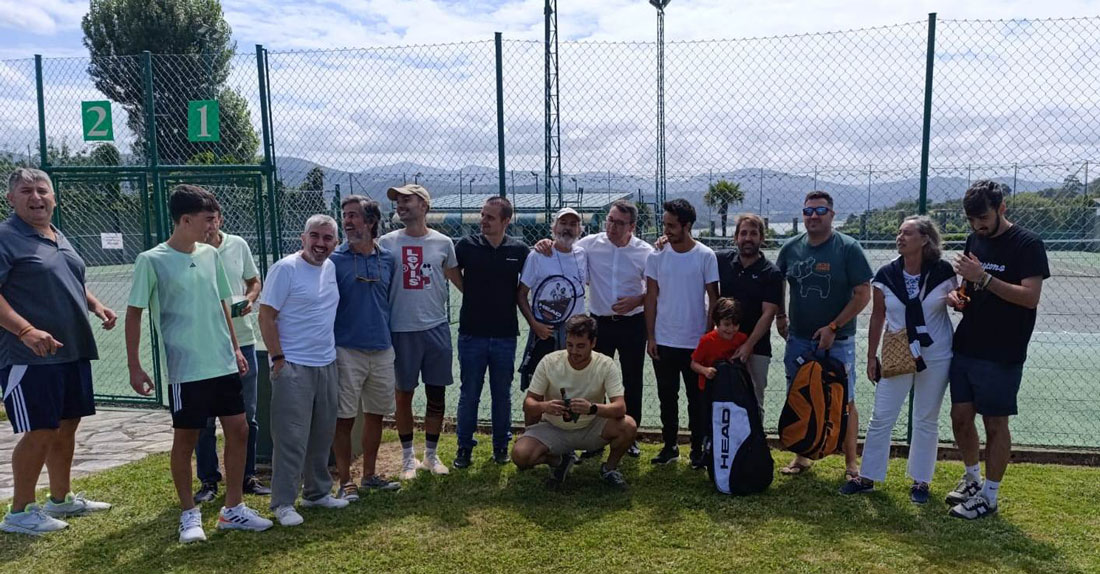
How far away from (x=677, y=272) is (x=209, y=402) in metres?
2.88

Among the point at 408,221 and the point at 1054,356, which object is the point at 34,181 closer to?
the point at 408,221

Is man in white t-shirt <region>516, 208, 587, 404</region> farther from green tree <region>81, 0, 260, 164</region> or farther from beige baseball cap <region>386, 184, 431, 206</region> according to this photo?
green tree <region>81, 0, 260, 164</region>

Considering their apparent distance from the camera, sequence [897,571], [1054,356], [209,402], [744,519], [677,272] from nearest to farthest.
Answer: [897,571]
[209,402]
[744,519]
[677,272]
[1054,356]

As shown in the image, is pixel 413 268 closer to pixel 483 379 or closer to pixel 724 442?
pixel 483 379

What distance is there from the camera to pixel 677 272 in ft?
17.1

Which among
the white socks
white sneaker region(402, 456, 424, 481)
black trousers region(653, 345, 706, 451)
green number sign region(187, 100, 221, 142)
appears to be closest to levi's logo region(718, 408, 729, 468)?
black trousers region(653, 345, 706, 451)

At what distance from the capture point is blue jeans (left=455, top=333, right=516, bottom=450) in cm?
539

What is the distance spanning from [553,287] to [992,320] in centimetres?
258

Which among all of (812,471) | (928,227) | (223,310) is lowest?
(812,471)

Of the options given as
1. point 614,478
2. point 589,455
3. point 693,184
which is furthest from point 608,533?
point 693,184

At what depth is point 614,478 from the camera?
5.03m

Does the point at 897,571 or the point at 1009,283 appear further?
the point at 1009,283

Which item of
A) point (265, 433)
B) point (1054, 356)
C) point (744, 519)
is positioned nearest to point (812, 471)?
point (744, 519)

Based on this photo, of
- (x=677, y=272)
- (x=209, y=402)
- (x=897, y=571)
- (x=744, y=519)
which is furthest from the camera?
(x=677, y=272)
